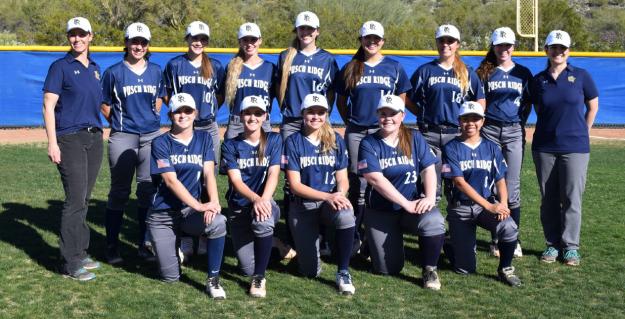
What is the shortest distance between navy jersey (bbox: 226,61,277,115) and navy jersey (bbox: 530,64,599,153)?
2.17 meters

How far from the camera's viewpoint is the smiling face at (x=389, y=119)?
5.19 m

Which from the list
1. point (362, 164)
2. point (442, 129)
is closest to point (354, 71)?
point (442, 129)

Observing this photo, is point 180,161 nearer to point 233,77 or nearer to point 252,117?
point 252,117

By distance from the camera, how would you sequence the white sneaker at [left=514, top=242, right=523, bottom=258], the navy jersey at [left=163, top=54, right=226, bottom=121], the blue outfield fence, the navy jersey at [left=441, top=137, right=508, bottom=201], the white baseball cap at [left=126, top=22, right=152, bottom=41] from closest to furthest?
the navy jersey at [left=441, top=137, right=508, bottom=201]
the white baseball cap at [left=126, top=22, right=152, bottom=41]
the navy jersey at [left=163, top=54, right=226, bottom=121]
the white sneaker at [left=514, top=242, right=523, bottom=258]
the blue outfield fence

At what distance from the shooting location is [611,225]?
718 cm

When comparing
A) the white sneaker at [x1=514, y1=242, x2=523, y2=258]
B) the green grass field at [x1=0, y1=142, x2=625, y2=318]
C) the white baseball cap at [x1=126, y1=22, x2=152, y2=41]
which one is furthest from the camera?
the white sneaker at [x1=514, y1=242, x2=523, y2=258]

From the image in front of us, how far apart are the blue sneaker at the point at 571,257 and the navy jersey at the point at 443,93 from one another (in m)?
1.33

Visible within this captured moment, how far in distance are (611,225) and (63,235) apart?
505 cm

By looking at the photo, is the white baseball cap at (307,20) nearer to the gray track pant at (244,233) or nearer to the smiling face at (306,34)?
the smiling face at (306,34)

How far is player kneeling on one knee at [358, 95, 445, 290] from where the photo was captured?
518 centimetres

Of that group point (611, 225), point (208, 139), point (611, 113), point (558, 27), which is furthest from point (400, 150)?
point (558, 27)

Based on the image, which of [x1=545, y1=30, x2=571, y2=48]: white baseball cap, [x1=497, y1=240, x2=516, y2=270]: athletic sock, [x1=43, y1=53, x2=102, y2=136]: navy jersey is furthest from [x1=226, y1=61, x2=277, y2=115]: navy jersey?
[x1=545, y1=30, x2=571, y2=48]: white baseball cap

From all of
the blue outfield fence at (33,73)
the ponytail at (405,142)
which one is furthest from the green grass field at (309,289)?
the blue outfield fence at (33,73)

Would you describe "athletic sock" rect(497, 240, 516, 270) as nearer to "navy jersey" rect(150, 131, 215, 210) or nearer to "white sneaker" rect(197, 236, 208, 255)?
"navy jersey" rect(150, 131, 215, 210)
